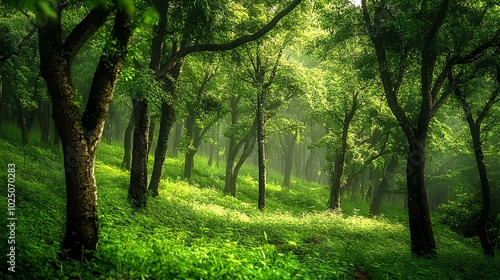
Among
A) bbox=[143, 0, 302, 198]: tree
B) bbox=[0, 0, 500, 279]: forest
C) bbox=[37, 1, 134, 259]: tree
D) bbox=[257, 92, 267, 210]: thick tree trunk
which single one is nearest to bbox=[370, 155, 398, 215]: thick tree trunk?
bbox=[0, 0, 500, 279]: forest

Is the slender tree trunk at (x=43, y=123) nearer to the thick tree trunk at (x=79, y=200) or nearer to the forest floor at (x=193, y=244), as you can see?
the forest floor at (x=193, y=244)

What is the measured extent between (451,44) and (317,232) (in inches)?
334

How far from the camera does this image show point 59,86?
20.8ft

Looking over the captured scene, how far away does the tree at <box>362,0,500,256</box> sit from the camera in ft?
38.8

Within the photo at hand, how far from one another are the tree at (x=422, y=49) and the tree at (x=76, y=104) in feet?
30.0

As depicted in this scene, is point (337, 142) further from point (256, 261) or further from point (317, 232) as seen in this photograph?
point (256, 261)

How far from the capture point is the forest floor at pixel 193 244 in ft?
21.6

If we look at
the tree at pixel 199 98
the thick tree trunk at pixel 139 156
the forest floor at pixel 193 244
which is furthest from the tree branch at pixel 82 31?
the tree at pixel 199 98

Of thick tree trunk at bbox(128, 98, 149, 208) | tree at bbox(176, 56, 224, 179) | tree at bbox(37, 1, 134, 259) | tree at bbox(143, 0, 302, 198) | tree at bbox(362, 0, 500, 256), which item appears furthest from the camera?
tree at bbox(176, 56, 224, 179)

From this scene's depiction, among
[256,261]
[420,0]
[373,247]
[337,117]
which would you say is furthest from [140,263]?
[337,117]

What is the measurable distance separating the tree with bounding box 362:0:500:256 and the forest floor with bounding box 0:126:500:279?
1.72 metres

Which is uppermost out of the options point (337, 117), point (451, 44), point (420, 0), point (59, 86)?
point (420, 0)

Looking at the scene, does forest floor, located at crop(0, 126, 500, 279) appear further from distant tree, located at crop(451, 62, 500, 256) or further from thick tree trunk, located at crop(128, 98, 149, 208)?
distant tree, located at crop(451, 62, 500, 256)

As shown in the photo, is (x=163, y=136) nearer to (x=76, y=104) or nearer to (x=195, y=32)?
(x=195, y=32)
